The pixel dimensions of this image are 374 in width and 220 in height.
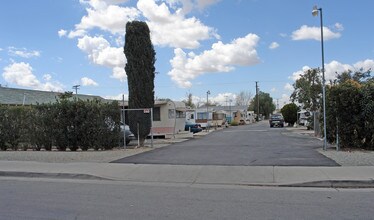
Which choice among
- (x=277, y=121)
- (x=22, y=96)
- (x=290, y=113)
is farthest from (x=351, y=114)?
(x=277, y=121)

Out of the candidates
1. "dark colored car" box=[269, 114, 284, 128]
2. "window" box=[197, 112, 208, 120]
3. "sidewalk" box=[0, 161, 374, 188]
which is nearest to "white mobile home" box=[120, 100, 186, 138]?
"sidewalk" box=[0, 161, 374, 188]

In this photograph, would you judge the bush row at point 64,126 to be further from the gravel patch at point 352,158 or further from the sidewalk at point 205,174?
the gravel patch at point 352,158

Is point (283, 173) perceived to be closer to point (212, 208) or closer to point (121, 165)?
point (212, 208)

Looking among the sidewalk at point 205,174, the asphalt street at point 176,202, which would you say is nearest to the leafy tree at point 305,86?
the sidewalk at point 205,174

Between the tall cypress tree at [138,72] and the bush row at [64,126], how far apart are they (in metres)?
1.14

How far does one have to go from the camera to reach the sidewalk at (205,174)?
10.8 metres

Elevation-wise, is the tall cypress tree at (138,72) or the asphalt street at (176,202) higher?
the tall cypress tree at (138,72)

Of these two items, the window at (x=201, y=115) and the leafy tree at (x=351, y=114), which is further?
the window at (x=201, y=115)

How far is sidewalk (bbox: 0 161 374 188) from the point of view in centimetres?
1077

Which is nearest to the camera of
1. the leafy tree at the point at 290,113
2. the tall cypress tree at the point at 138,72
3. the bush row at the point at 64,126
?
the bush row at the point at 64,126

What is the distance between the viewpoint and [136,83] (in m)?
21.6

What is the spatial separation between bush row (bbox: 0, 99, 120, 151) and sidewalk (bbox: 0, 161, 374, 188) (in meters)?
5.88

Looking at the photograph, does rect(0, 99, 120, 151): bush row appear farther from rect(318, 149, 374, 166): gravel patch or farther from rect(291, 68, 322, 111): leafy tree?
rect(291, 68, 322, 111): leafy tree

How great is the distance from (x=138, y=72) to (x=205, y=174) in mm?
10703
